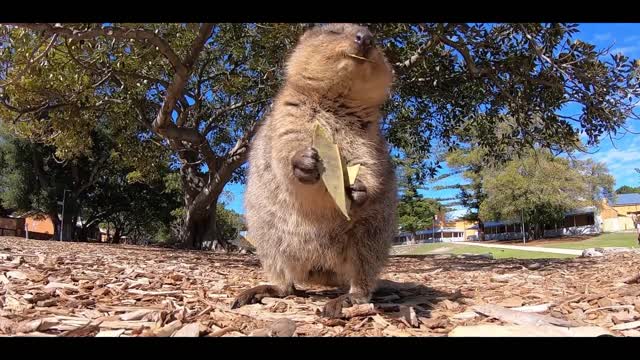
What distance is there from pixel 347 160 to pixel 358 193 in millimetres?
316

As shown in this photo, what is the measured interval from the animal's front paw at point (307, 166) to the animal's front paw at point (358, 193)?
24 cm

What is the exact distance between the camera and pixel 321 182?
3.07m

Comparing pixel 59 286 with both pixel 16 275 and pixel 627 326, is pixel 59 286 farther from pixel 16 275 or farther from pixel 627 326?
pixel 627 326

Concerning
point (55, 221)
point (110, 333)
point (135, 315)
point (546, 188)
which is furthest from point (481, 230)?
point (110, 333)

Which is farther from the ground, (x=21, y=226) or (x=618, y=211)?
(x=618, y=211)

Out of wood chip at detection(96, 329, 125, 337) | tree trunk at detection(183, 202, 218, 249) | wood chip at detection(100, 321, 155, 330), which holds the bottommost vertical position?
wood chip at detection(96, 329, 125, 337)

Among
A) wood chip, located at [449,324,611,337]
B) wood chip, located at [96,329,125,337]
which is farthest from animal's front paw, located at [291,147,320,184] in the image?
wood chip, located at [96,329,125,337]

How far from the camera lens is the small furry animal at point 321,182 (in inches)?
128

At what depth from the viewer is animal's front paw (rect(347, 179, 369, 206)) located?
307cm

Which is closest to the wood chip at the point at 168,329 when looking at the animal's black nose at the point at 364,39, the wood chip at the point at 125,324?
the wood chip at the point at 125,324

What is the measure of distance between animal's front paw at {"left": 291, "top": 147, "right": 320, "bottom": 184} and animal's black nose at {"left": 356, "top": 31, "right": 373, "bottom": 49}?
0.80 metres

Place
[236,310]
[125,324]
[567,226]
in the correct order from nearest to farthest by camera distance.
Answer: [125,324] → [236,310] → [567,226]

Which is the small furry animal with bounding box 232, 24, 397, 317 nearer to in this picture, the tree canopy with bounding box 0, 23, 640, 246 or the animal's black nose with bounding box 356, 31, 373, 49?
the animal's black nose with bounding box 356, 31, 373, 49
